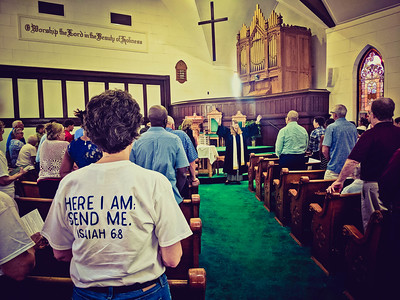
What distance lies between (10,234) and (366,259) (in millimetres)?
2199

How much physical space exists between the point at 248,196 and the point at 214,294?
3.31 metres

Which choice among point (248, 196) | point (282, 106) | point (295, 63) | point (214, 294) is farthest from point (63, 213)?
point (295, 63)

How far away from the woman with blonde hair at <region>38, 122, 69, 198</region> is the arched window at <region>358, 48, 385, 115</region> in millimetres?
7723

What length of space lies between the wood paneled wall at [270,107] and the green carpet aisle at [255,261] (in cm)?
450

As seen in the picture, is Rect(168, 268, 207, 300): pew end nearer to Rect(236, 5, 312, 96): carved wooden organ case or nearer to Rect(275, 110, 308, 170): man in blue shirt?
Rect(275, 110, 308, 170): man in blue shirt

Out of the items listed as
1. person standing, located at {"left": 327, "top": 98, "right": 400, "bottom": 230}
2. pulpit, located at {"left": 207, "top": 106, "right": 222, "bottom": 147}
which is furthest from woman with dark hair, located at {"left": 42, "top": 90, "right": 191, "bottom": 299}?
pulpit, located at {"left": 207, "top": 106, "right": 222, "bottom": 147}

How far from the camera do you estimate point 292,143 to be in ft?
15.0

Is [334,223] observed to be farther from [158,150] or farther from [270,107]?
[270,107]

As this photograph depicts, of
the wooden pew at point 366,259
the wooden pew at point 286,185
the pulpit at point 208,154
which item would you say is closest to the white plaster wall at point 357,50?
the pulpit at point 208,154

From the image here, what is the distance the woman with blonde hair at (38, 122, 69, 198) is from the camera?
9.70 feet

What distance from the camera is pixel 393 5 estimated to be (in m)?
7.14

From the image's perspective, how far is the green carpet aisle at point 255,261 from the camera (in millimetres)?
2553

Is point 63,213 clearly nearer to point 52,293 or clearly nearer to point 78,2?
point 52,293

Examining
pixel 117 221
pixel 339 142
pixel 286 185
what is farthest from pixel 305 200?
pixel 117 221
